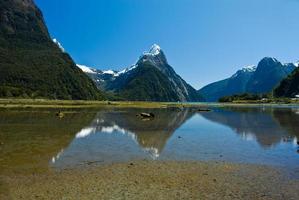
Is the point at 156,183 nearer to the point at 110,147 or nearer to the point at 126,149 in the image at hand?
the point at 126,149

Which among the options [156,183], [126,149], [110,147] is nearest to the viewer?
[156,183]

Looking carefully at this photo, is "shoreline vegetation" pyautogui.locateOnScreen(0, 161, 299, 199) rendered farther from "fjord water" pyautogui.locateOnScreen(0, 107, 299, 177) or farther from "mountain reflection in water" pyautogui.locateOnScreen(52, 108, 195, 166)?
"mountain reflection in water" pyautogui.locateOnScreen(52, 108, 195, 166)

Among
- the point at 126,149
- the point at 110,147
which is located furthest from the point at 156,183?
the point at 110,147

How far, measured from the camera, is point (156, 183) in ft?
72.0

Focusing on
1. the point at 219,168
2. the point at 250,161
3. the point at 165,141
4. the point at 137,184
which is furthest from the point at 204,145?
the point at 137,184

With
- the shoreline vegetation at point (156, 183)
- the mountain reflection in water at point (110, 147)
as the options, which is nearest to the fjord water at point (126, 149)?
the mountain reflection in water at point (110, 147)

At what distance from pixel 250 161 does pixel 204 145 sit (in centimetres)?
954

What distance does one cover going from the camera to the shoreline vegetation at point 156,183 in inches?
766

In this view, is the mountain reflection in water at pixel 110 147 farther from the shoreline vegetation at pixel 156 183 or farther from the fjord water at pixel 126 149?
the shoreline vegetation at pixel 156 183

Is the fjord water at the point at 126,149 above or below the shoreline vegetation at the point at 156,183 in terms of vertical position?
above

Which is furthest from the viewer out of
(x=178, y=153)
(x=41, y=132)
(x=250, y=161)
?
(x=41, y=132)

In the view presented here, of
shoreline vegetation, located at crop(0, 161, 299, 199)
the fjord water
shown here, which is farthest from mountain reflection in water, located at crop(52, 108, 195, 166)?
shoreline vegetation, located at crop(0, 161, 299, 199)

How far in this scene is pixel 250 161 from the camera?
29.8 metres

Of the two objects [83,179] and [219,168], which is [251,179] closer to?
[219,168]
